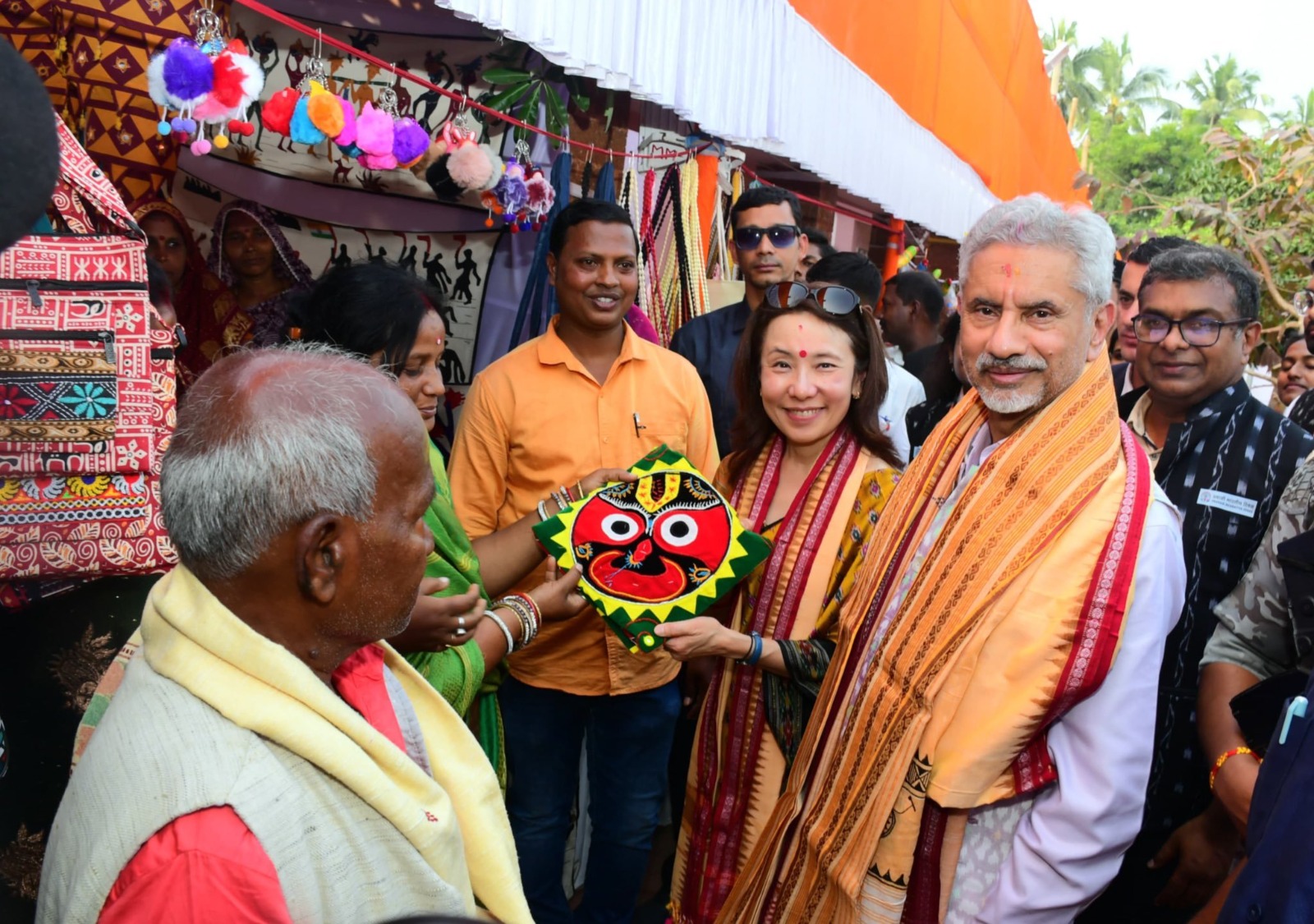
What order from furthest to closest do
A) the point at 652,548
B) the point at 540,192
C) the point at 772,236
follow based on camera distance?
1. the point at 772,236
2. the point at 540,192
3. the point at 652,548

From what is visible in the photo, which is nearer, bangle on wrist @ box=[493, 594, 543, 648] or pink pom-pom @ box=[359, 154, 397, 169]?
bangle on wrist @ box=[493, 594, 543, 648]

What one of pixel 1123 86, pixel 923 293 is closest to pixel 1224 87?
pixel 1123 86

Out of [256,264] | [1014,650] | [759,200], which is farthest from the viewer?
[759,200]

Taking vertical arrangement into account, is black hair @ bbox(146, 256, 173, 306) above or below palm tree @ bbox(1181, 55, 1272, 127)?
below

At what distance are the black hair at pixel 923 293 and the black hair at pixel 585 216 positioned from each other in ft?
11.7

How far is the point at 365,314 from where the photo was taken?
236 cm

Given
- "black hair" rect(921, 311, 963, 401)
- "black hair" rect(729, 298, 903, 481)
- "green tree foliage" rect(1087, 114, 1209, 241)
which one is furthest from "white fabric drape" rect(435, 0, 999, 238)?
"green tree foliage" rect(1087, 114, 1209, 241)

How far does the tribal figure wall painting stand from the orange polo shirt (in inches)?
11.7

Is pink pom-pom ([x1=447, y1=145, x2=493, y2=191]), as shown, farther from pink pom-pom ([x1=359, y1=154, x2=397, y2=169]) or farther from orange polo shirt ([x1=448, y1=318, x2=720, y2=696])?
orange polo shirt ([x1=448, y1=318, x2=720, y2=696])

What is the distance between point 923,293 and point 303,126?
4.54m

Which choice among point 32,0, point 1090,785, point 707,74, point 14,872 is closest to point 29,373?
point 14,872

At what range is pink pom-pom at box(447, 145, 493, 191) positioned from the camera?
11.3 ft

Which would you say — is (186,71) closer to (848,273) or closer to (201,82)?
(201,82)

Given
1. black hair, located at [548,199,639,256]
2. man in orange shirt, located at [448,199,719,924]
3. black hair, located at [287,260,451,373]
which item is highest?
black hair, located at [548,199,639,256]
